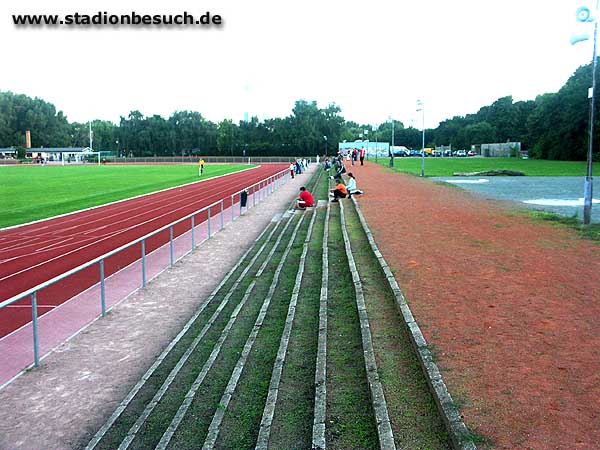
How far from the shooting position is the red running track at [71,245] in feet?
34.8

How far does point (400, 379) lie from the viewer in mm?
5660

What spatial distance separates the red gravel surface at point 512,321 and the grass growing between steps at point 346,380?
798 millimetres

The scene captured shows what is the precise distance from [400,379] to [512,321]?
2272mm

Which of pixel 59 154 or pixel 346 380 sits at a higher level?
pixel 59 154

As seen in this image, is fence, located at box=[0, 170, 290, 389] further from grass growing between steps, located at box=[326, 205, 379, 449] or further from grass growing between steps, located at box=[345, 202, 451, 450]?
grass growing between steps, located at box=[345, 202, 451, 450]

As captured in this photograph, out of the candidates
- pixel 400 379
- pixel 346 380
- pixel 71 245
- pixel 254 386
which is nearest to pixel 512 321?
pixel 400 379

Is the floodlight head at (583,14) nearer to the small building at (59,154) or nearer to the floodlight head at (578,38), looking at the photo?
the floodlight head at (578,38)

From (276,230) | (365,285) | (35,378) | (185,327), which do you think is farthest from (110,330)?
(276,230)

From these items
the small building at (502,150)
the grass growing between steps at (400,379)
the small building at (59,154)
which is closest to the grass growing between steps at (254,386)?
the grass growing between steps at (400,379)

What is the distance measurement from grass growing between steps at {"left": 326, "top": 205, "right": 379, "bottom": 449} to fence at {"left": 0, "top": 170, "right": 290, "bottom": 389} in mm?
3678

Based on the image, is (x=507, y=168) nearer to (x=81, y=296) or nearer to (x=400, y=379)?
(x=81, y=296)

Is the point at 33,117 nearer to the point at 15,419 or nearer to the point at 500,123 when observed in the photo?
the point at 500,123

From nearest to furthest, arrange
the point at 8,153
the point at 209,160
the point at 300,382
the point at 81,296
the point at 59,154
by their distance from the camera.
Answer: the point at 300,382
the point at 81,296
the point at 209,160
the point at 59,154
the point at 8,153

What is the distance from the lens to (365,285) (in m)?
9.42
